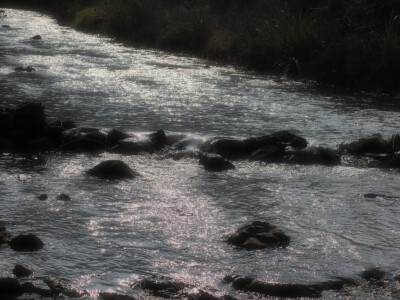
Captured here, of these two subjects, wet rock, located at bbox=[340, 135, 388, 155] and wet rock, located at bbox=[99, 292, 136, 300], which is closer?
wet rock, located at bbox=[99, 292, 136, 300]

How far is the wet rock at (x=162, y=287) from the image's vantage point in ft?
22.1

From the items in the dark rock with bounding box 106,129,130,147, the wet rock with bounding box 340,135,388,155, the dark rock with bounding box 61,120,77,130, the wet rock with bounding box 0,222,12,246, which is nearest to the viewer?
the wet rock with bounding box 0,222,12,246

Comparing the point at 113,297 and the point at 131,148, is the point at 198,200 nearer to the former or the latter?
the point at 131,148

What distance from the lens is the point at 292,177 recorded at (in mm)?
11164

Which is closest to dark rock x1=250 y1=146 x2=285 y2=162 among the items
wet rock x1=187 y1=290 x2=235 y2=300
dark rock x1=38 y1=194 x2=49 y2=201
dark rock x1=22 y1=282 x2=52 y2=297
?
dark rock x1=38 y1=194 x2=49 y2=201

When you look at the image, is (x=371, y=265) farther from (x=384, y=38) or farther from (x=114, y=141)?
(x=384, y=38)

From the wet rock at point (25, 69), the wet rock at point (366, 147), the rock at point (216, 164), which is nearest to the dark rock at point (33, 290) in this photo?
the rock at point (216, 164)

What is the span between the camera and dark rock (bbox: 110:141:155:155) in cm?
1237

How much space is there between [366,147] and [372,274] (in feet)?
18.2

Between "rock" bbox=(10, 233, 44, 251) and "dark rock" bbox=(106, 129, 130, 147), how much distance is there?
509 centimetres

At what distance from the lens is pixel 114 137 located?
1275 centimetres

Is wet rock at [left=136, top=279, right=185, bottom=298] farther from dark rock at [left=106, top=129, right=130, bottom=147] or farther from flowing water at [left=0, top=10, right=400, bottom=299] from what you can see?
dark rock at [left=106, top=129, right=130, bottom=147]

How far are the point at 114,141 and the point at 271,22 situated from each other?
13.4m

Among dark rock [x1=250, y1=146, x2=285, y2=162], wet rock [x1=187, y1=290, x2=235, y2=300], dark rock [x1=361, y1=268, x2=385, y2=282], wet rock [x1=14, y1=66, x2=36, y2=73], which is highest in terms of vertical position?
dark rock [x1=361, y1=268, x2=385, y2=282]
